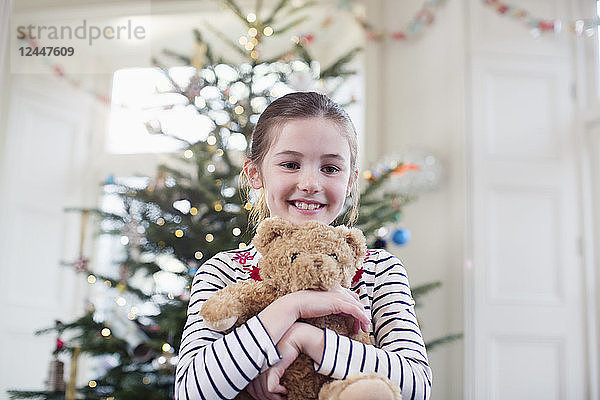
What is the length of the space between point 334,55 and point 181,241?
2.70 meters

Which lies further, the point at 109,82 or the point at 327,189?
the point at 109,82

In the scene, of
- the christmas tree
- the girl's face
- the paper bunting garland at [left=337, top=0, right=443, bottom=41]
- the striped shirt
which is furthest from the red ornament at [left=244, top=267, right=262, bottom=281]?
the paper bunting garland at [left=337, top=0, right=443, bottom=41]

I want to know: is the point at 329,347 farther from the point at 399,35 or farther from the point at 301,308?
the point at 399,35

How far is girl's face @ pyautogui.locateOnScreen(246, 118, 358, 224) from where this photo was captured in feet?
3.46

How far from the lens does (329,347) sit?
34.4 inches

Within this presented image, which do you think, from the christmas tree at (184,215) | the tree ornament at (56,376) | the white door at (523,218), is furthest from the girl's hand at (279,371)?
the white door at (523,218)

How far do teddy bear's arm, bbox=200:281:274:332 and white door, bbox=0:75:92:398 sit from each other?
3.36 metres

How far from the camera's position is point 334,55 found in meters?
4.84

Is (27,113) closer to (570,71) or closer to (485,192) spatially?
(485,192)

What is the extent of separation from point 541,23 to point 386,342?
322 centimetres

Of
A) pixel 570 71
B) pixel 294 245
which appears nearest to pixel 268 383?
pixel 294 245

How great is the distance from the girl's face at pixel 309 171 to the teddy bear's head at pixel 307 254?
10cm

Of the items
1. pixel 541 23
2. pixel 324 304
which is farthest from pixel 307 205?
pixel 541 23

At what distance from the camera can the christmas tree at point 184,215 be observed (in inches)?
99.7
